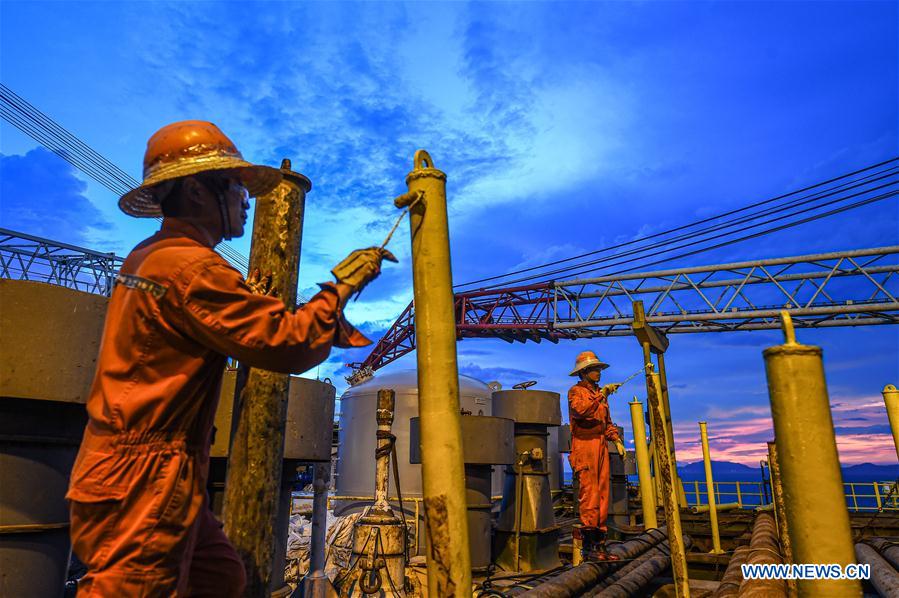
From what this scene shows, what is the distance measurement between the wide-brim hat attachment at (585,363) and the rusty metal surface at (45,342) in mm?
5026

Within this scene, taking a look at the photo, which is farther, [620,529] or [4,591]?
[620,529]

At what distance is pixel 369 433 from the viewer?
13.6 meters

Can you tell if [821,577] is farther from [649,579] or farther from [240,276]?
[649,579]

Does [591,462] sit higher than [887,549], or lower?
higher

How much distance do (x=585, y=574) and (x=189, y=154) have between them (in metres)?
5.38

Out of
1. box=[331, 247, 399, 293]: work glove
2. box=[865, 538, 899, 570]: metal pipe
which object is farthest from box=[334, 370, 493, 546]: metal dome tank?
box=[331, 247, 399, 293]: work glove

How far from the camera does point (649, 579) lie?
20.1ft

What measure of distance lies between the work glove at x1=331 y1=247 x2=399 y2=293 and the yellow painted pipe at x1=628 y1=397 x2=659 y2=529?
6.81 m

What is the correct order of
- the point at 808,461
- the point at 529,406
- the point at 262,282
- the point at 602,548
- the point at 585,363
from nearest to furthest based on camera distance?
the point at 808,461 < the point at 262,282 < the point at 602,548 < the point at 585,363 < the point at 529,406

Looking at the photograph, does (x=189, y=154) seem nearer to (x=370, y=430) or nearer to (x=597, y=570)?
(x=597, y=570)

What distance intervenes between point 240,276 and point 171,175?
1.54 ft

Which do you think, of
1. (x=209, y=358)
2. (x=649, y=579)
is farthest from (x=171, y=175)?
(x=649, y=579)

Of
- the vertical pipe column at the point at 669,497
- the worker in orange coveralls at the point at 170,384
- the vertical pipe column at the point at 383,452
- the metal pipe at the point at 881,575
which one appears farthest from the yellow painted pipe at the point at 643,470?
the worker in orange coveralls at the point at 170,384

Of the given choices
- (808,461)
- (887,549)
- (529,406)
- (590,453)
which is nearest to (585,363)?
(590,453)
